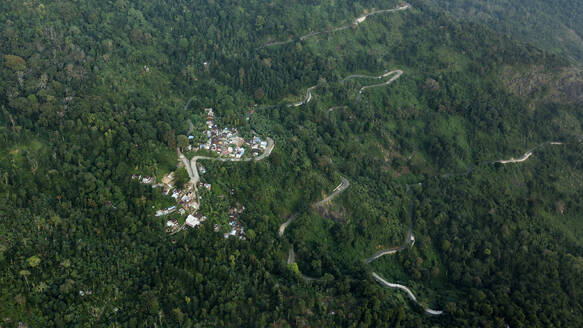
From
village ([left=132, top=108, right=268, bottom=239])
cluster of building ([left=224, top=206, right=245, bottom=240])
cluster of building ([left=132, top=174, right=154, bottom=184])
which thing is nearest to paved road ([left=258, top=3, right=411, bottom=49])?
village ([left=132, top=108, right=268, bottom=239])

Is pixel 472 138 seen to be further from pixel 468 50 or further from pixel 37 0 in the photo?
pixel 37 0

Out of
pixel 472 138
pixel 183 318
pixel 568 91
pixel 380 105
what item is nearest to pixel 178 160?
pixel 183 318

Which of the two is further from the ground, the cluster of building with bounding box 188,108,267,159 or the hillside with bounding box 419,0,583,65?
the cluster of building with bounding box 188,108,267,159

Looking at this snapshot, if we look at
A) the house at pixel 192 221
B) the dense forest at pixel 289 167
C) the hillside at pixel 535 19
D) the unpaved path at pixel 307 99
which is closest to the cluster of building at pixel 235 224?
the dense forest at pixel 289 167

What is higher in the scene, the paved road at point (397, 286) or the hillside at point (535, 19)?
the hillside at point (535, 19)

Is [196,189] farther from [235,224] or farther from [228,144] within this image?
[228,144]

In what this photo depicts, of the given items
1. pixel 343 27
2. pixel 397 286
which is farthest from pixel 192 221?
pixel 343 27

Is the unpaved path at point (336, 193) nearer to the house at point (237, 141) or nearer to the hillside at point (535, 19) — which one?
the house at point (237, 141)

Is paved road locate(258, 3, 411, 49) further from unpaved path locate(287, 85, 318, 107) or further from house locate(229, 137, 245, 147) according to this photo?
house locate(229, 137, 245, 147)
